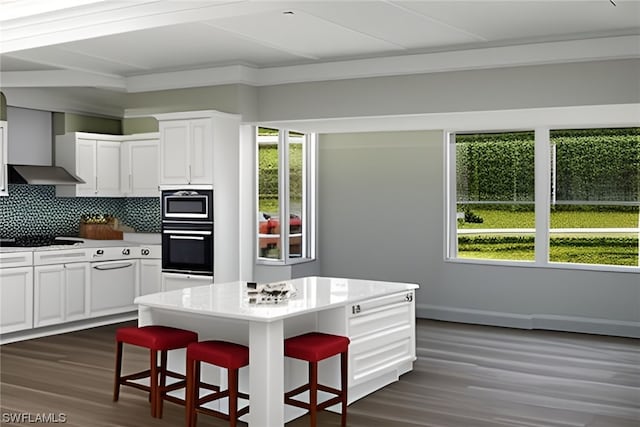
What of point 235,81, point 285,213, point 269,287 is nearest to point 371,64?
point 235,81

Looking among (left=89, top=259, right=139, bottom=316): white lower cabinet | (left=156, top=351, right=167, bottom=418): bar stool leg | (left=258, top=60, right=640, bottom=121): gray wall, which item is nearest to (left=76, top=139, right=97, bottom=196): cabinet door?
(left=89, top=259, right=139, bottom=316): white lower cabinet

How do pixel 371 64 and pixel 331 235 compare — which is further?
pixel 331 235

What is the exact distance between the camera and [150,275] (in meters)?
8.16

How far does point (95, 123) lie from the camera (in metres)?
8.73

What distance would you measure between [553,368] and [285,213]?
356cm

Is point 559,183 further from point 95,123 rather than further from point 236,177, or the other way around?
point 95,123

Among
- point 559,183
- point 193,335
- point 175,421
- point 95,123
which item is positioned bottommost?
point 175,421

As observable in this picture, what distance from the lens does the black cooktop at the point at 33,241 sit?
729 cm

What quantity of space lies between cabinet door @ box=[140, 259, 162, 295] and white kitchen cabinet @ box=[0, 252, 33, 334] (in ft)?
4.44

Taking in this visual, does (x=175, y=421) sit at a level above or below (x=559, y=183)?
below

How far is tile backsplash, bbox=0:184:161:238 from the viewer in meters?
7.84

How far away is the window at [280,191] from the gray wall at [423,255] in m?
0.34

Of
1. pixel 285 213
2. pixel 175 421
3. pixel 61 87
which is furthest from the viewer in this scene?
pixel 285 213

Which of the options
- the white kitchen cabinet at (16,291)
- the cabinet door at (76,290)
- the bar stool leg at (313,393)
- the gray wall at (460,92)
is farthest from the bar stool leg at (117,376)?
the gray wall at (460,92)
